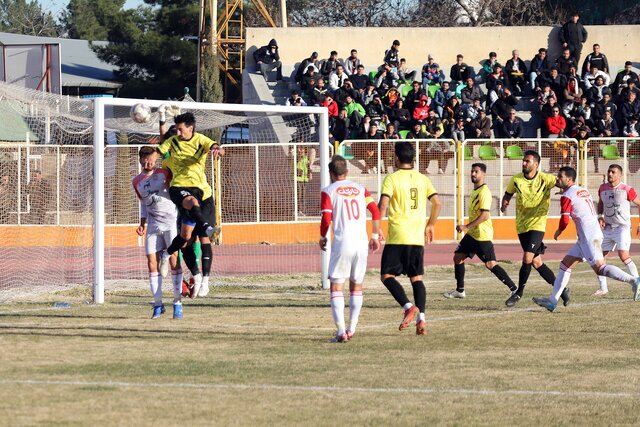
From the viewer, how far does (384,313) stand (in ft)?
47.0

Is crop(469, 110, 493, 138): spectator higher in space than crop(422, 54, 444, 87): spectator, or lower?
lower

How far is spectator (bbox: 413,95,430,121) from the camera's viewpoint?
30812 mm

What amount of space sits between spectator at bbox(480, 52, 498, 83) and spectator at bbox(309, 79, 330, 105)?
5340 millimetres

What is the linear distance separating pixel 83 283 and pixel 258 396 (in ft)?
33.5

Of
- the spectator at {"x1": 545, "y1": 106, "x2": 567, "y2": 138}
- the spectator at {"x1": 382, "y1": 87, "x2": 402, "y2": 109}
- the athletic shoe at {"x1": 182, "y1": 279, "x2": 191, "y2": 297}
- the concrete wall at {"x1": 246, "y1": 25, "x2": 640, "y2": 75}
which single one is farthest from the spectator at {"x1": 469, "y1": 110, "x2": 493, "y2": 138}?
the athletic shoe at {"x1": 182, "y1": 279, "x2": 191, "y2": 297}

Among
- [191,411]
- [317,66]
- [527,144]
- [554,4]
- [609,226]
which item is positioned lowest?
[191,411]

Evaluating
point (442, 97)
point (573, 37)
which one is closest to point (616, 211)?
point (442, 97)

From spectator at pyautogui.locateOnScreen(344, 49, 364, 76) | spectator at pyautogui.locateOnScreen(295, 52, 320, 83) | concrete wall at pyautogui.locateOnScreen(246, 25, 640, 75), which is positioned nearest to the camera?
spectator at pyautogui.locateOnScreen(344, 49, 364, 76)

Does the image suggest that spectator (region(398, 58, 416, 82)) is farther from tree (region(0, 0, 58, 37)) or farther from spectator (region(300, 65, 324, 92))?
tree (region(0, 0, 58, 37))

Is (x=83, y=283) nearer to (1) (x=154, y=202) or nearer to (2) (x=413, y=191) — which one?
(1) (x=154, y=202)

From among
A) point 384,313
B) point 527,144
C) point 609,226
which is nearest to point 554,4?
point 527,144

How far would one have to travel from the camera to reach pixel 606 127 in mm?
30656

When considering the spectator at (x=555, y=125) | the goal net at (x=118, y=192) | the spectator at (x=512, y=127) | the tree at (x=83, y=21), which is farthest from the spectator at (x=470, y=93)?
the tree at (x=83, y=21)

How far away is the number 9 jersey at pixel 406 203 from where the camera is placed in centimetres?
1203
